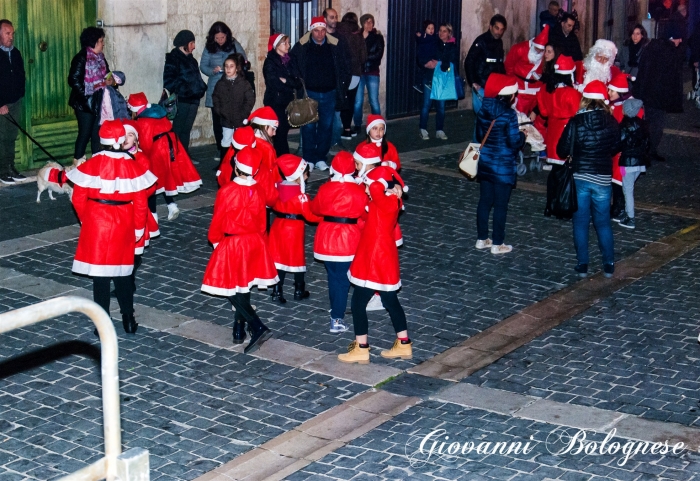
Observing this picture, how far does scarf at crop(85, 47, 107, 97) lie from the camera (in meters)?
13.2

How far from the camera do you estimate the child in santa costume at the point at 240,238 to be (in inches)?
322

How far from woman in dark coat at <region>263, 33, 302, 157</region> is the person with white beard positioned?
3.21m

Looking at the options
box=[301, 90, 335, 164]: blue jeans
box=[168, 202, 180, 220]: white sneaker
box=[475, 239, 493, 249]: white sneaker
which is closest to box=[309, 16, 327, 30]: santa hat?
box=[301, 90, 335, 164]: blue jeans

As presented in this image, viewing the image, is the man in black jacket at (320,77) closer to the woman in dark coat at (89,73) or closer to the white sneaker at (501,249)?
the woman in dark coat at (89,73)

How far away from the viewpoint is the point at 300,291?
9.70 m

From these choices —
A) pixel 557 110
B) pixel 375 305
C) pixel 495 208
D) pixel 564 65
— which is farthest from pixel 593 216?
pixel 564 65

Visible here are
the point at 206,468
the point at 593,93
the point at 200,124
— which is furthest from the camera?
the point at 200,124

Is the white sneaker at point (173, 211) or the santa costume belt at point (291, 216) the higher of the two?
the santa costume belt at point (291, 216)

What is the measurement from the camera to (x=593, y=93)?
999 centimetres

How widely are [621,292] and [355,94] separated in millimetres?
7955

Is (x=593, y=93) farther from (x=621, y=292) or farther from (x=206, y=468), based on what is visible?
(x=206, y=468)

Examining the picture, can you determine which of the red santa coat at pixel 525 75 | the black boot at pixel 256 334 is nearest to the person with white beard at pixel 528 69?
the red santa coat at pixel 525 75

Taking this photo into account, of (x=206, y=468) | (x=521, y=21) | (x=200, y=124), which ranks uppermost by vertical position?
(x=521, y=21)

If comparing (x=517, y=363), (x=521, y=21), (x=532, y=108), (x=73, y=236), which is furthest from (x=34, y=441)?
(x=521, y=21)
